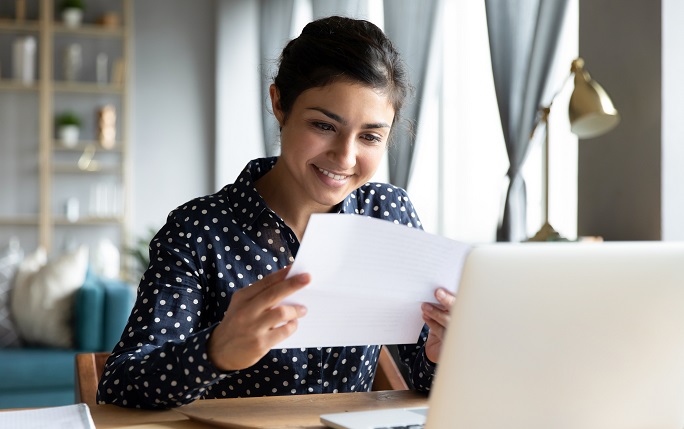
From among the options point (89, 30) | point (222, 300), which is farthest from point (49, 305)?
point (222, 300)

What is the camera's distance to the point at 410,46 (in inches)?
137

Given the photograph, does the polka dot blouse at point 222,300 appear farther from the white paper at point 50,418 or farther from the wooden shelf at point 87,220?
the wooden shelf at point 87,220

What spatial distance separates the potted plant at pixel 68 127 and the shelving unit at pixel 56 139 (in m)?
0.06

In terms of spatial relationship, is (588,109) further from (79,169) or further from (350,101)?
(79,169)

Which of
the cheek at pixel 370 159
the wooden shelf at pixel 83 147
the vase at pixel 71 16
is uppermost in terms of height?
the vase at pixel 71 16

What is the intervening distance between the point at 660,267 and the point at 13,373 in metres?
3.36

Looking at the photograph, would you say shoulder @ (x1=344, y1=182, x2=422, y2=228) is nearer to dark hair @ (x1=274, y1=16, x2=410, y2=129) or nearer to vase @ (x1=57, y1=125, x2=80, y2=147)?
dark hair @ (x1=274, y1=16, x2=410, y2=129)

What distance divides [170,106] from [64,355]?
2753mm

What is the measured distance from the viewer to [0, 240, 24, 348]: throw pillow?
3.94 m

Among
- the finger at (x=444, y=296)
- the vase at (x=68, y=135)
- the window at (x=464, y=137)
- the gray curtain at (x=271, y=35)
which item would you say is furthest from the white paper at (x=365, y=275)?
the vase at (x=68, y=135)

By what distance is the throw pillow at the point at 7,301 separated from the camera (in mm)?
3936

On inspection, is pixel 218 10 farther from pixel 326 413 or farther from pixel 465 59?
A: pixel 326 413

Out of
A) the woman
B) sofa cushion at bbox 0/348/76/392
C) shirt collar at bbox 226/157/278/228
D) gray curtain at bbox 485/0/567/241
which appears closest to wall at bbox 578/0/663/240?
gray curtain at bbox 485/0/567/241

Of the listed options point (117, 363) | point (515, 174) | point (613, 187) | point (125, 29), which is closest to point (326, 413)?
point (117, 363)
